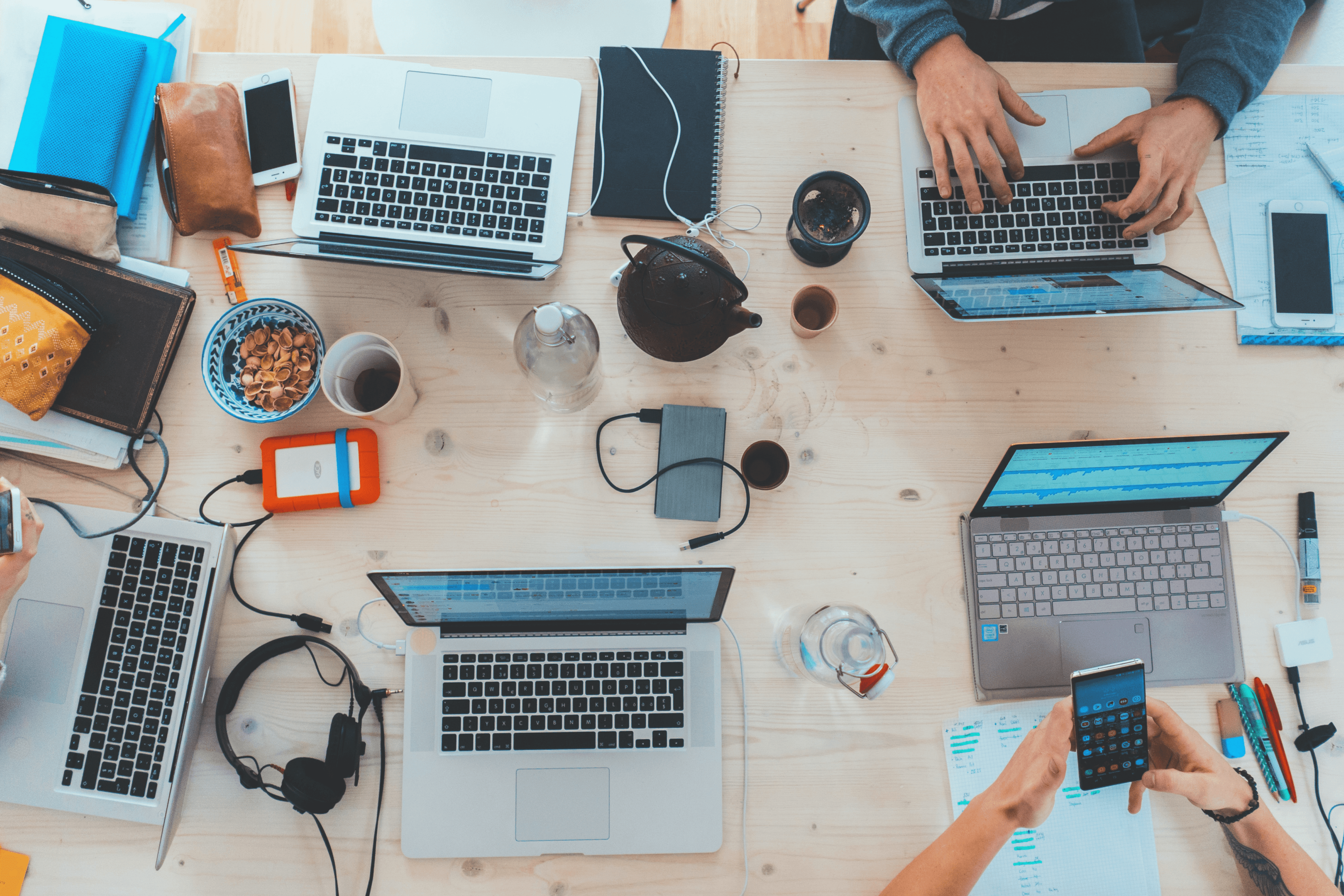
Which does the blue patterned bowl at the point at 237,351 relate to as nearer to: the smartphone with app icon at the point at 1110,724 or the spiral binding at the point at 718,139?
the spiral binding at the point at 718,139

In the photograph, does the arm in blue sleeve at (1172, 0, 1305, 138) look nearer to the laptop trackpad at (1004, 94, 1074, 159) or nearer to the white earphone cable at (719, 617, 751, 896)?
the laptop trackpad at (1004, 94, 1074, 159)

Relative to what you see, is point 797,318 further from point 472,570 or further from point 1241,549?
point 1241,549

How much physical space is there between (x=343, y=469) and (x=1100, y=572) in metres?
1.09

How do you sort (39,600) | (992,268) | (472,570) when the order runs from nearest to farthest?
(472,570) < (39,600) < (992,268)

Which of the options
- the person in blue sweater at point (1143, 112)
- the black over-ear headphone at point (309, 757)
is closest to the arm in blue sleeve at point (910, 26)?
the person in blue sweater at point (1143, 112)

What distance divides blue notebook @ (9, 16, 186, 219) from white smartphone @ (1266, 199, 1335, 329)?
5.60ft

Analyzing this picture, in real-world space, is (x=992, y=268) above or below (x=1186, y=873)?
above

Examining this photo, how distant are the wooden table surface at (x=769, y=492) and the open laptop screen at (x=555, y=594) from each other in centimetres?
9

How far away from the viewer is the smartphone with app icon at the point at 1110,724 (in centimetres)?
85

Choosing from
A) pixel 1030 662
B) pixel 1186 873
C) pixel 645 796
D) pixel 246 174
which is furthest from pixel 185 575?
pixel 1186 873

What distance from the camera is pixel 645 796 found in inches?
36.9

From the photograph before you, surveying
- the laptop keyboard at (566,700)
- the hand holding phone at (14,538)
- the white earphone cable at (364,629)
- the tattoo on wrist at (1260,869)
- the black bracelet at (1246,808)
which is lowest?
the tattoo on wrist at (1260,869)

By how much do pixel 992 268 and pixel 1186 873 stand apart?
0.87m

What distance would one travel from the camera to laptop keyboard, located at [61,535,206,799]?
0.90 meters
